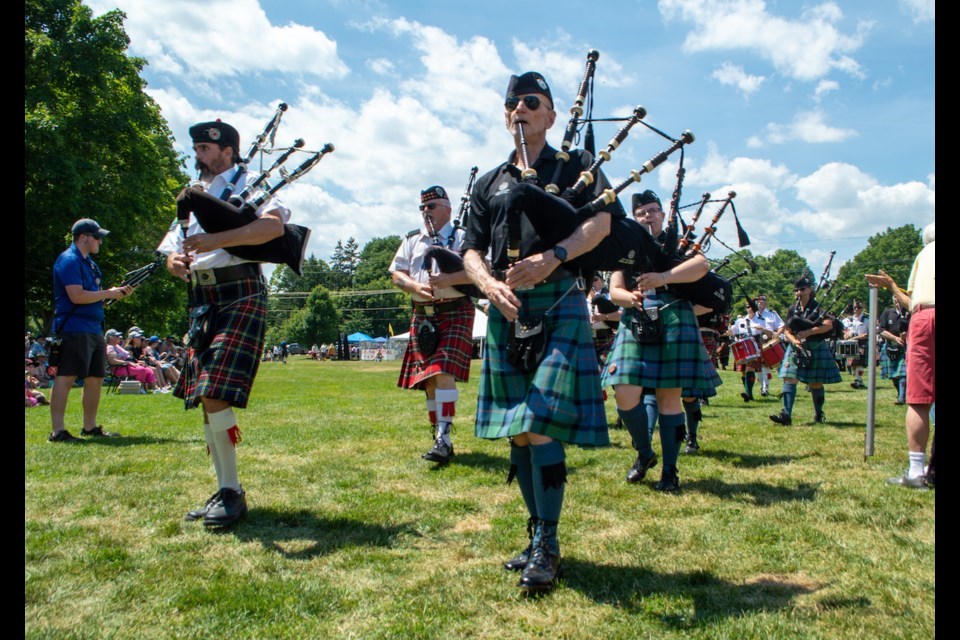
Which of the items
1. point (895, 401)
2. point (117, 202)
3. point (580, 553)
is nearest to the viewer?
point (580, 553)

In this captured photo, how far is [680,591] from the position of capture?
2.48 metres

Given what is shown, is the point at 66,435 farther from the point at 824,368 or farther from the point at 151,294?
the point at 151,294

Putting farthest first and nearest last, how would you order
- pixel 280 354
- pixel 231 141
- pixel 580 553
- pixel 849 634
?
pixel 280 354 < pixel 231 141 < pixel 580 553 < pixel 849 634

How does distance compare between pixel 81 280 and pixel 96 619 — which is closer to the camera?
pixel 96 619

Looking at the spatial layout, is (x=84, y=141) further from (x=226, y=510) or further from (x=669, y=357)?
(x=669, y=357)

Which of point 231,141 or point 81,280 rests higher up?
point 231,141

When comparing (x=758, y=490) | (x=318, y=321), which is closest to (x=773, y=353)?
(x=758, y=490)

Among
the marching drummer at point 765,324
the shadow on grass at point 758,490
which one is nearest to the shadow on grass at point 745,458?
the shadow on grass at point 758,490

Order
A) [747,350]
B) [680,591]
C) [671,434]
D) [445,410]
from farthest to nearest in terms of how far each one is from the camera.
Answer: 1. [747,350]
2. [445,410]
3. [671,434]
4. [680,591]

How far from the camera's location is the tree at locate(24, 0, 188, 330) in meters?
17.9

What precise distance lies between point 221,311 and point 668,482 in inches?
109

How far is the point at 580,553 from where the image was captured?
2.91m
